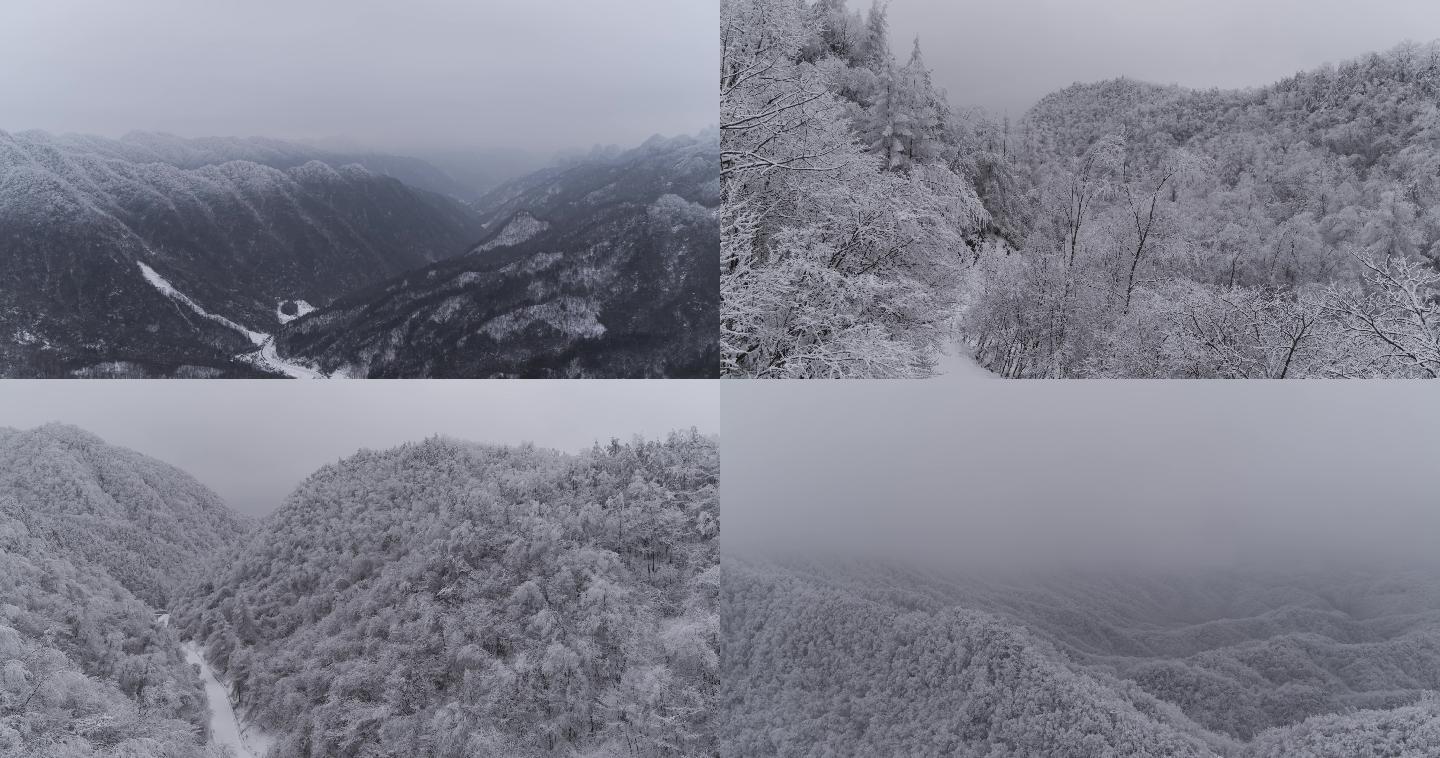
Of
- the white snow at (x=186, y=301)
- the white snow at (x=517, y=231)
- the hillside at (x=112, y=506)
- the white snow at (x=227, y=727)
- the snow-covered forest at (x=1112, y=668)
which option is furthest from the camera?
the white snow at (x=517, y=231)

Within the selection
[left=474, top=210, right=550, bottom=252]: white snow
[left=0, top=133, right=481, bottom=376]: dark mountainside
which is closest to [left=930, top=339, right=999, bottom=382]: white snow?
[left=474, top=210, right=550, bottom=252]: white snow

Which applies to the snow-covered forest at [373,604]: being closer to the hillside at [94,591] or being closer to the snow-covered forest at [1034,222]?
the hillside at [94,591]

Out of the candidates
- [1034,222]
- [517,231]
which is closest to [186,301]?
[517,231]

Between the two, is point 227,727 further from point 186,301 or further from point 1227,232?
point 1227,232

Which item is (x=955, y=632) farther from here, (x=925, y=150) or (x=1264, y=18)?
(x=1264, y=18)

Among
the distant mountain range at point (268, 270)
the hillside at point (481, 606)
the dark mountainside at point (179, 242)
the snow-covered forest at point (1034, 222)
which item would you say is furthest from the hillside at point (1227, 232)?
the dark mountainside at point (179, 242)

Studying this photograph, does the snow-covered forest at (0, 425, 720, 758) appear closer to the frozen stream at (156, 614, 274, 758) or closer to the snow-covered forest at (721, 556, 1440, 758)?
the frozen stream at (156, 614, 274, 758)

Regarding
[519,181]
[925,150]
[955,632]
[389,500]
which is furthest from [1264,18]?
[389,500]
